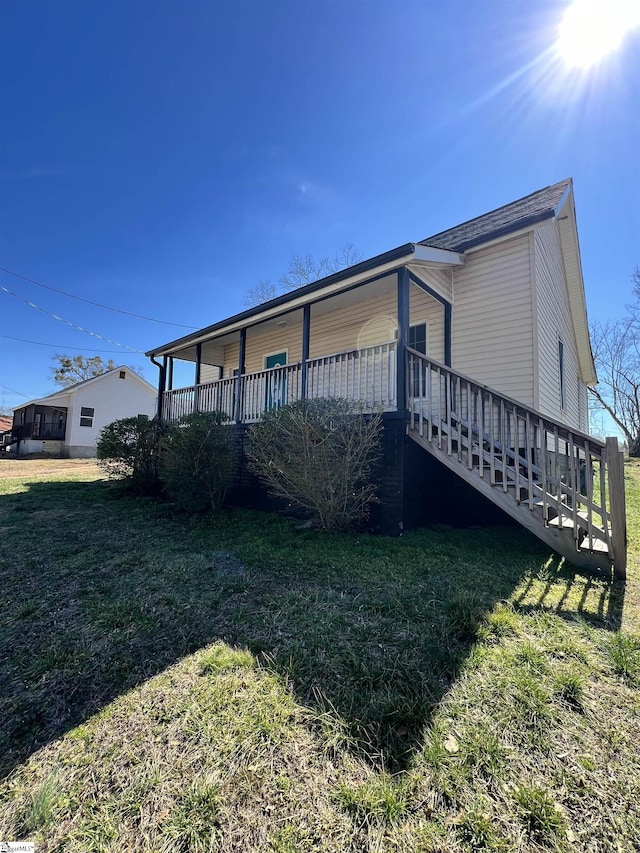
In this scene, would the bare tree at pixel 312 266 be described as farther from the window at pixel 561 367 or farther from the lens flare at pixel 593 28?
the window at pixel 561 367

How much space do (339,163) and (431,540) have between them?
11.9 m

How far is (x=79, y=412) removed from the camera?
2492 centimetres

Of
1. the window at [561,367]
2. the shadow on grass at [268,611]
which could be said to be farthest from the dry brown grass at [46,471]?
the window at [561,367]

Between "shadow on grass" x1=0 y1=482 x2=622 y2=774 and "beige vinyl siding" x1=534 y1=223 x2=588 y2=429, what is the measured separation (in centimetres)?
349

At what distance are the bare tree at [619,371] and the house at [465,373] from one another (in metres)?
22.0

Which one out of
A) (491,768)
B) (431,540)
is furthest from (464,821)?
(431,540)

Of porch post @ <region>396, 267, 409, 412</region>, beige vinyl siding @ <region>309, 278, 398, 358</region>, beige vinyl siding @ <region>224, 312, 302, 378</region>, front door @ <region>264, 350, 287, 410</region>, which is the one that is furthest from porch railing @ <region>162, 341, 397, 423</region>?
beige vinyl siding @ <region>224, 312, 302, 378</region>

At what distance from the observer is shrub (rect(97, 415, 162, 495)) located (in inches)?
343

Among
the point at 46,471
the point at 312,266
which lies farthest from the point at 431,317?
the point at 312,266

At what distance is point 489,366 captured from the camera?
7.10m

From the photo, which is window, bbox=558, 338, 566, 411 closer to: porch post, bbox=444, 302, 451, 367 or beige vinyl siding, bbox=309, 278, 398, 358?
porch post, bbox=444, 302, 451, 367

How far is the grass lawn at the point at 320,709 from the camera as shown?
1540 mm

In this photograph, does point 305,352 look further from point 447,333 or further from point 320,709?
point 320,709

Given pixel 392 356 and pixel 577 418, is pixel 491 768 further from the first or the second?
pixel 577 418
